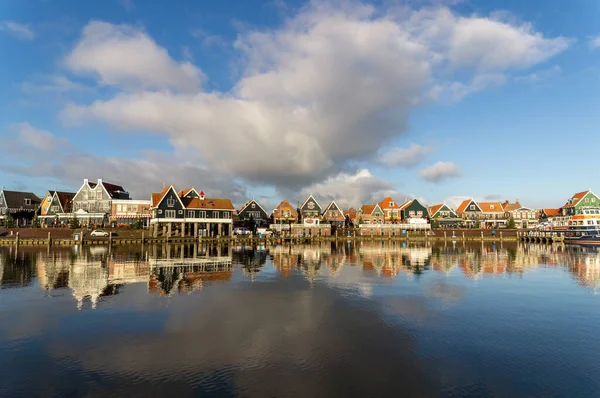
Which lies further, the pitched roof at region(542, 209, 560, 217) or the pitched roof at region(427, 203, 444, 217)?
the pitched roof at region(542, 209, 560, 217)

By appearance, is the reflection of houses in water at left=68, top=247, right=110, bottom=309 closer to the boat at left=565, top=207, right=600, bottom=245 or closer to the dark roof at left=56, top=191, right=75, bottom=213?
the dark roof at left=56, top=191, right=75, bottom=213

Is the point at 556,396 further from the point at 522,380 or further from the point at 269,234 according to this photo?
the point at 269,234

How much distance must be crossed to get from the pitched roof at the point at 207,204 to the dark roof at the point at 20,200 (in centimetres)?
5225

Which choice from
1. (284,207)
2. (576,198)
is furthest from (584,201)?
(284,207)

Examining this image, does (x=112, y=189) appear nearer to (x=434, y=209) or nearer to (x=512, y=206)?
(x=434, y=209)

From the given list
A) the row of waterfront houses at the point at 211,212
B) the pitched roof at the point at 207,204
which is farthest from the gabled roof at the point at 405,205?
the pitched roof at the point at 207,204

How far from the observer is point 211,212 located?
84.1 m

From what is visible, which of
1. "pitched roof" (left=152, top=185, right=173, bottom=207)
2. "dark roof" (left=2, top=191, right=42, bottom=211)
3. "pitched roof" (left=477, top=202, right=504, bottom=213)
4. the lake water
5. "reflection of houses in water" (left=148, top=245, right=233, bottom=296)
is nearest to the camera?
the lake water

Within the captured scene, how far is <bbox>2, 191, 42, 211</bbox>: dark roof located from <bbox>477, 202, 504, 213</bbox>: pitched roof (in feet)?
456

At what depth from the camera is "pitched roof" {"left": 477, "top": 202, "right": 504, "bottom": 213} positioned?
11912 cm

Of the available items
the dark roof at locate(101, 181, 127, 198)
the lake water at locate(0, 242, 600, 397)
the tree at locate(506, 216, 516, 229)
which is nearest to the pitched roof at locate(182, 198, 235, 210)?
the dark roof at locate(101, 181, 127, 198)

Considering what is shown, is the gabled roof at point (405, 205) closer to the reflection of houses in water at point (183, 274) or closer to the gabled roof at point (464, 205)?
the gabled roof at point (464, 205)

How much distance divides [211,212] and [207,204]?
2114 mm

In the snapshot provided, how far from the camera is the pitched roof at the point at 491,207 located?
11912 centimetres
